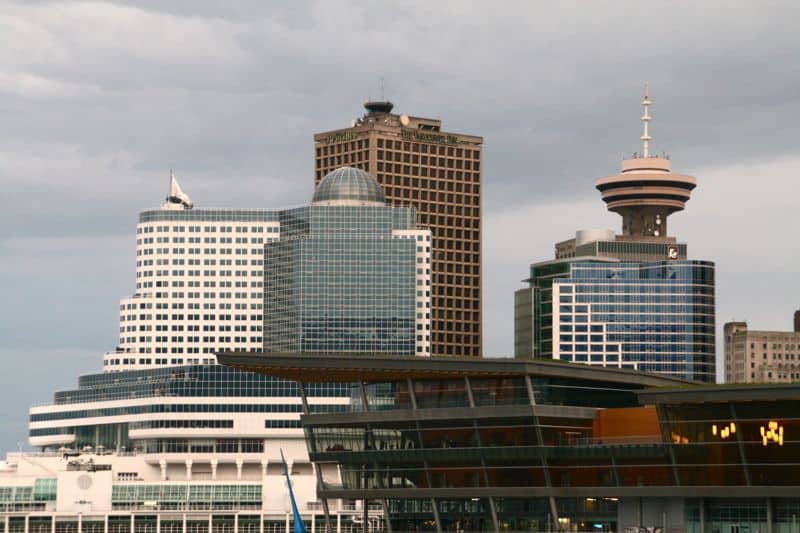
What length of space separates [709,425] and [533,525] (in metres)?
22.3

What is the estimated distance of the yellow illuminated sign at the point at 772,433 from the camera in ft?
520

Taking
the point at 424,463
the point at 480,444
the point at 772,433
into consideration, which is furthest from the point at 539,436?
the point at 772,433

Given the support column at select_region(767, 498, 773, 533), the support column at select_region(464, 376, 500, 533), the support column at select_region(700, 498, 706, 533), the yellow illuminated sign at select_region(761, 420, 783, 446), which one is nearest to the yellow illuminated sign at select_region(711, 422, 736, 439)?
the yellow illuminated sign at select_region(761, 420, 783, 446)

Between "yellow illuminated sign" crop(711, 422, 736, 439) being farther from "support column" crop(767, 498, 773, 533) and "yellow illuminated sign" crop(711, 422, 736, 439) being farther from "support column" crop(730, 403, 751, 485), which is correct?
"support column" crop(767, 498, 773, 533)

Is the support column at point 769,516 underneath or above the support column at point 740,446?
underneath

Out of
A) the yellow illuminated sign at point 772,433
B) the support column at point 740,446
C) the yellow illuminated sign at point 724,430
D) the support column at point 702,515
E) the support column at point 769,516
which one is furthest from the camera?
the support column at point 702,515

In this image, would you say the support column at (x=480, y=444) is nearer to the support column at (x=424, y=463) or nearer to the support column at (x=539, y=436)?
the support column at (x=539, y=436)

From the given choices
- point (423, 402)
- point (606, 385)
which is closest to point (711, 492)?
point (606, 385)

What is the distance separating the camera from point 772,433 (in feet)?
522

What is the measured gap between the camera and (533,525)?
6900 inches

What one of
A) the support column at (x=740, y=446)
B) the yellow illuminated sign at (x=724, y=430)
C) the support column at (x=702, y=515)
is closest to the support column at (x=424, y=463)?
the support column at (x=702, y=515)

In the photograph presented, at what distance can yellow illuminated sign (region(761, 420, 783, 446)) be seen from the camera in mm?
158625

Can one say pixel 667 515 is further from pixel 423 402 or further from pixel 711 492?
pixel 423 402

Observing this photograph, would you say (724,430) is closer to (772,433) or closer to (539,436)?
(772,433)
